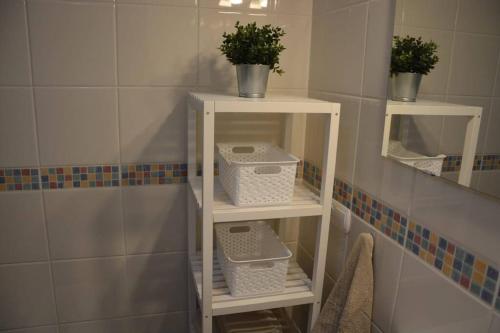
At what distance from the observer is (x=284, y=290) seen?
1.05 metres

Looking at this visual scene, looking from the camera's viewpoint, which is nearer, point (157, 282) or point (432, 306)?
point (432, 306)

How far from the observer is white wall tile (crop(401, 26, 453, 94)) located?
29.3 inches

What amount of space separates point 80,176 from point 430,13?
998 millimetres

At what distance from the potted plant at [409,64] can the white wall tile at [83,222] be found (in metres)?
0.85

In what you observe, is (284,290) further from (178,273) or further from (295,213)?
(178,273)

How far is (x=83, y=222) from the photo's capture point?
47.8 inches

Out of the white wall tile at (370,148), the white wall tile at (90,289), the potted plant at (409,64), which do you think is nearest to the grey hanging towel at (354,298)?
the white wall tile at (370,148)

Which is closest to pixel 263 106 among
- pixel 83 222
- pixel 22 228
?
pixel 83 222

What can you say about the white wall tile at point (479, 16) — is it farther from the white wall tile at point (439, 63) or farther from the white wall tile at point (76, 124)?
the white wall tile at point (76, 124)

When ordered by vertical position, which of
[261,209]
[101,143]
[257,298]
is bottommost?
[257,298]

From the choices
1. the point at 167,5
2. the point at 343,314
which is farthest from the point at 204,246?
the point at 167,5

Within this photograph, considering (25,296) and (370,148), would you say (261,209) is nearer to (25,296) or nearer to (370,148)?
(370,148)

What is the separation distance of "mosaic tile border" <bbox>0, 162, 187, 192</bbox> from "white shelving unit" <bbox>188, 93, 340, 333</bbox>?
0.40 feet

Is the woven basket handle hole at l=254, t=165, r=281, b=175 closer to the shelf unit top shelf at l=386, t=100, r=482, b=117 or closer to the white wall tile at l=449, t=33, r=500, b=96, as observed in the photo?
the shelf unit top shelf at l=386, t=100, r=482, b=117
